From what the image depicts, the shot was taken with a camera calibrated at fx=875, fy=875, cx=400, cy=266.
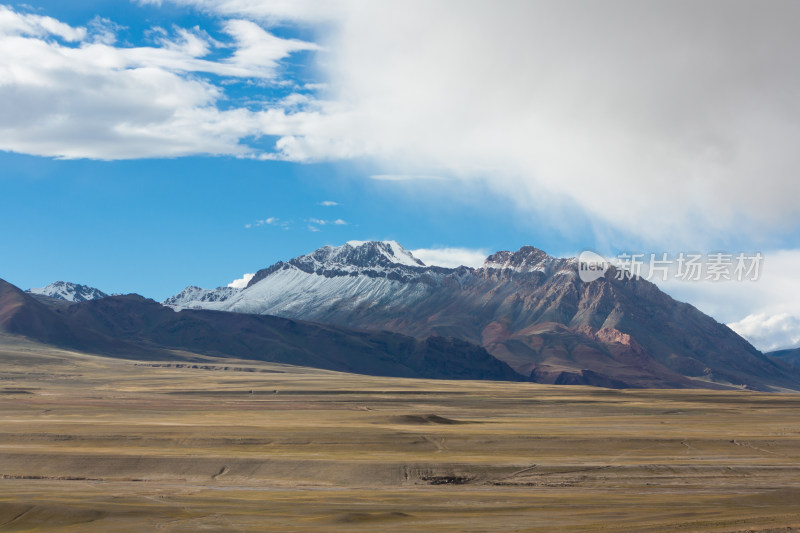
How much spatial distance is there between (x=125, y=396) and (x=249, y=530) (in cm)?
14809

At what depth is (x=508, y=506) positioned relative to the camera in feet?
216

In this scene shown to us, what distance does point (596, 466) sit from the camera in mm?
86625

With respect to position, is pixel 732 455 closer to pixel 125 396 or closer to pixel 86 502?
pixel 86 502

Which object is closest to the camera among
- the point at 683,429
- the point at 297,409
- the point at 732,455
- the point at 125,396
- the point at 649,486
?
the point at 649,486

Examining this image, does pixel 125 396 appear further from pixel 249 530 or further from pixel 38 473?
pixel 249 530

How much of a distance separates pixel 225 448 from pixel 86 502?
111ft

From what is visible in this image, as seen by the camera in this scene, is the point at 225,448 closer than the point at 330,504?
No

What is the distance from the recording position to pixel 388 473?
8488cm

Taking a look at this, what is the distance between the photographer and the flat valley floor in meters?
61.0

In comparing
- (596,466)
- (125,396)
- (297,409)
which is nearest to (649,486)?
(596,466)

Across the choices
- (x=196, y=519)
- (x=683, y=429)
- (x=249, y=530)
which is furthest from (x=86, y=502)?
(x=683, y=429)

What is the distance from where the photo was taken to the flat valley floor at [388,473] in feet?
200

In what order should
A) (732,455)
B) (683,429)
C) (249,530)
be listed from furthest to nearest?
(683,429) < (732,455) < (249,530)

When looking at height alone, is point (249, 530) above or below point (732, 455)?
below
